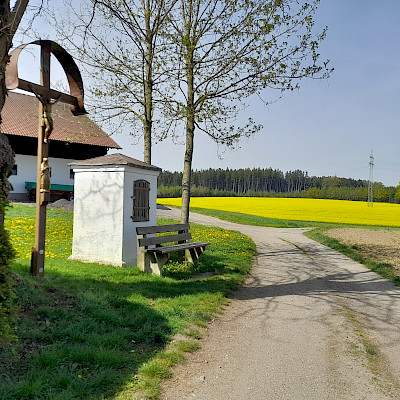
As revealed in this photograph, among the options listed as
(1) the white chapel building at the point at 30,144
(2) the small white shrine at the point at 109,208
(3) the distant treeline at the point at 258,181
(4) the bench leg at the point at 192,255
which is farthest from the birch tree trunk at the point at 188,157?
(3) the distant treeline at the point at 258,181

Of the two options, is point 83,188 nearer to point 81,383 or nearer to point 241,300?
point 241,300

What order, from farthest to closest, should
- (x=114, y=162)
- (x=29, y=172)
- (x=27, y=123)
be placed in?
1. (x=29, y=172)
2. (x=27, y=123)
3. (x=114, y=162)

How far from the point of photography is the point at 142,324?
16.9 ft

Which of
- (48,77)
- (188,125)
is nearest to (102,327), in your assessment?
(48,77)

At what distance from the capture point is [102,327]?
15.9 feet

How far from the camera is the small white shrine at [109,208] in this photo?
8.94m

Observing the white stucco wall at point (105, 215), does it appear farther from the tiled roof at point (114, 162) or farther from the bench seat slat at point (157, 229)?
the bench seat slat at point (157, 229)

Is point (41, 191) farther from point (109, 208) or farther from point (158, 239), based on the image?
point (158, 239)

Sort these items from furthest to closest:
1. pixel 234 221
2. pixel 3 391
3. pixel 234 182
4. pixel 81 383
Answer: pixel 234 182 < pixel 234 221 < pixel 81 383 < pixel 3 391

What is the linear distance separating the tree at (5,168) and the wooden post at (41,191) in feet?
6.92

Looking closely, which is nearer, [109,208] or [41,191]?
[41,191]

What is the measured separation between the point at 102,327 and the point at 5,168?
7.31 feet

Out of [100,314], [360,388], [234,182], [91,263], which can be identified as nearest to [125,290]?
[100,314]

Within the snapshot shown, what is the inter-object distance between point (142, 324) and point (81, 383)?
5.65 ft
